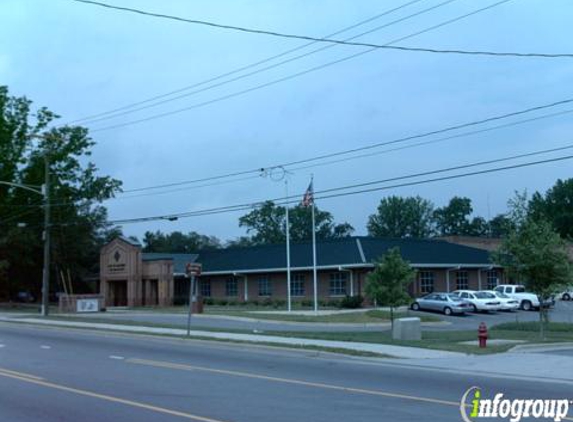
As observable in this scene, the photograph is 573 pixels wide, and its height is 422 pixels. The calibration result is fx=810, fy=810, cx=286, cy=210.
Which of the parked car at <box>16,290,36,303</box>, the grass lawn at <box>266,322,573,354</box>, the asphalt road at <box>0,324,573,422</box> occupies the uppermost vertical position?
the parked car at <box>16,290,36,303</box>

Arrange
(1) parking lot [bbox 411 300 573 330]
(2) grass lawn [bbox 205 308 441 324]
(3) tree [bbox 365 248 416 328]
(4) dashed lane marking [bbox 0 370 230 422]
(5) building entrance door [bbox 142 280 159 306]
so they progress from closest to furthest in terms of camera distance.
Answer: (4) dashed lane marking [bbox 0 370 230 422]
(3) tree [bbox 365 248 416 328]
(1) parking lot [bbox 411 300 573 330]
(2) grass lawn [bbox 205 308 441 324]
(5) building entrance door [bbox 142 280 159 306]

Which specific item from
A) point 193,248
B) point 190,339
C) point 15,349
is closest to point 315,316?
point 190,339

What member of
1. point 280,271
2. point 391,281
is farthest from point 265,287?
point 391,281

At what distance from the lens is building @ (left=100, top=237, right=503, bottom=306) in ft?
187

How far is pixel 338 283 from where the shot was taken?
57062 mm

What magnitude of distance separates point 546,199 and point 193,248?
2099 inches

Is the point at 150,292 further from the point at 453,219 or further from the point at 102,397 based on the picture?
the point at 453,219

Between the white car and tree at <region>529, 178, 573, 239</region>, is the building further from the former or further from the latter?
tree at <region>529, 178, 573, 239</region>

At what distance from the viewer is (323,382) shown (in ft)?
49.6

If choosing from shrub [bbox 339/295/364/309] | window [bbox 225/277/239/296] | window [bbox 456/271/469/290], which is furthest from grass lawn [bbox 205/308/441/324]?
window [bbox 225/277/239/296]

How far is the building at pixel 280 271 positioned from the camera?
56938 millimetres

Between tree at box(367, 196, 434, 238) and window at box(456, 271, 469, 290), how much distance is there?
71239 millimetres

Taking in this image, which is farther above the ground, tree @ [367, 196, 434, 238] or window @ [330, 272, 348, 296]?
tree @ [367, 196, 434, 238]

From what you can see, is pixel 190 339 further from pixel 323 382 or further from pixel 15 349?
pixel 323 382
